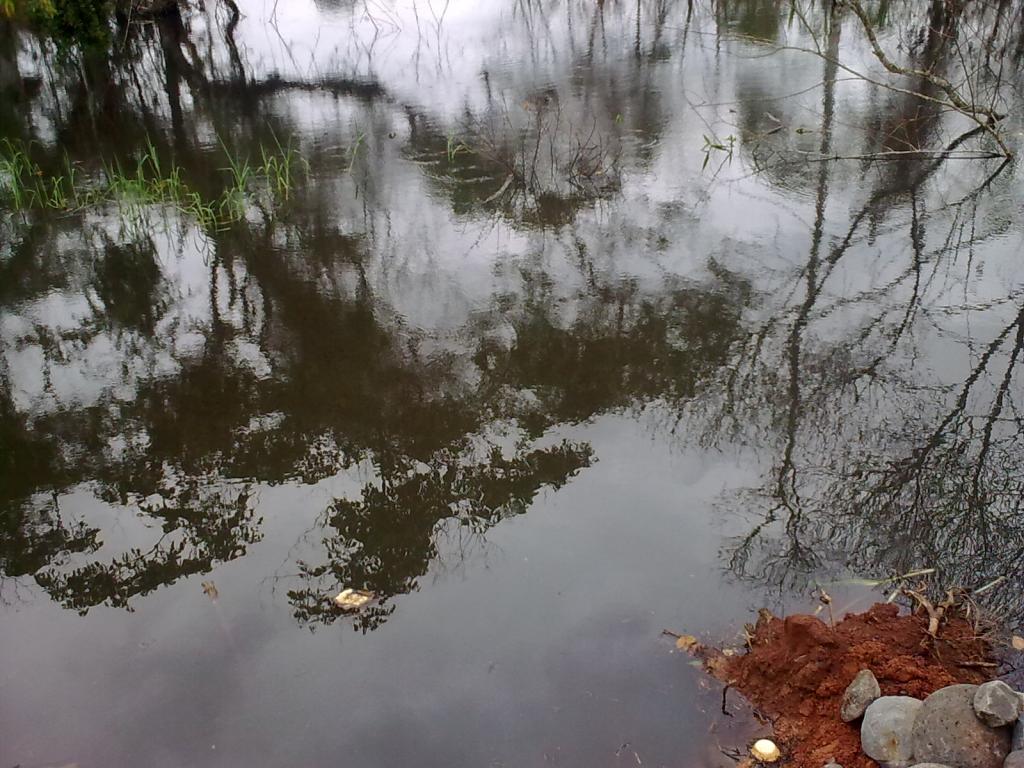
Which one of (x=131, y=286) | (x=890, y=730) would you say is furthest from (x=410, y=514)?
(x=131, y=286)

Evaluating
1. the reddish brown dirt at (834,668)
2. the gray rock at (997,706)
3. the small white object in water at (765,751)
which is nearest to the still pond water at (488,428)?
the small white object in water at (765,751)

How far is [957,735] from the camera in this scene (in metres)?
2.66

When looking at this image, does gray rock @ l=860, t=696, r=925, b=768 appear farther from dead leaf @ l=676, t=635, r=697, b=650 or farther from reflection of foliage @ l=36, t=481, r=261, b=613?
reflection of foliage @ l=36, t=481, r=261, b=613

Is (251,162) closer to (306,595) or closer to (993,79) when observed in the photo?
(306,595)

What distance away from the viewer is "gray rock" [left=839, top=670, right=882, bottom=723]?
2979 mm

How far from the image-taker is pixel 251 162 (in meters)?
9.14

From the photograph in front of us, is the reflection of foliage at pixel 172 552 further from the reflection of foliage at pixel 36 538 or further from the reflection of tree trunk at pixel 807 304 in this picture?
the reflection of tree trunk at pixel 807 304

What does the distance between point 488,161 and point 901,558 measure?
6.15 m

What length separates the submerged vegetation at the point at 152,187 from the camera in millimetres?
7828

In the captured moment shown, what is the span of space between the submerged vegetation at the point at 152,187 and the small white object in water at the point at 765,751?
638cm

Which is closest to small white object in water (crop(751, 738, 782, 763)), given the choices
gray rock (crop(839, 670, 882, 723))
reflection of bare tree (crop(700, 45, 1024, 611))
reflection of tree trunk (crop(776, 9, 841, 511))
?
gray rock (crop(839, 670, 882, 723))

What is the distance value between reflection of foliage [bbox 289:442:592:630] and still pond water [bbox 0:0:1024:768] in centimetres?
2

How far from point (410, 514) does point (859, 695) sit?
230cm

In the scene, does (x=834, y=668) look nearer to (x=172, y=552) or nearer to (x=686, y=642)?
(x=686, y=642)
